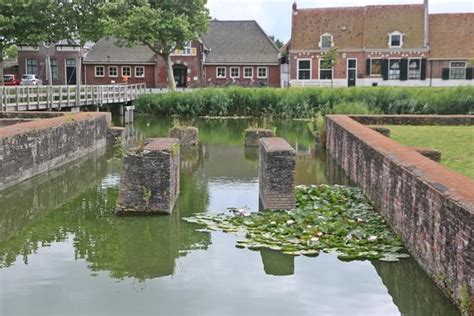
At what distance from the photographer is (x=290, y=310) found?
786cm

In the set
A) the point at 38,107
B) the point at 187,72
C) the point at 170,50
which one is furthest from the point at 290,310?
the point at 187,72

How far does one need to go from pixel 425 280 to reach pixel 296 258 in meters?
1.93

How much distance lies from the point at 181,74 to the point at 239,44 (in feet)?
20.3

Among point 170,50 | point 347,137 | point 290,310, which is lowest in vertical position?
point 290,310

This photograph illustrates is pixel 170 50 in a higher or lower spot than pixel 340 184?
higher

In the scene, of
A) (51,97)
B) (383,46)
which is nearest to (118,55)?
(383,46)

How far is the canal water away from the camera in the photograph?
796cm

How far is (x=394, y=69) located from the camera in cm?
5425

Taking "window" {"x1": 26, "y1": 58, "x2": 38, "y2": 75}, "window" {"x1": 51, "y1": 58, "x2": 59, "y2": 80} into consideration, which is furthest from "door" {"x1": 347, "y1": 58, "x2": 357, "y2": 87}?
"window" {"x1": 26, "y1": 58, "x2": 38, "y2": 75}

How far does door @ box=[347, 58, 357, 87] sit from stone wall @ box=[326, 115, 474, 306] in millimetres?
42386

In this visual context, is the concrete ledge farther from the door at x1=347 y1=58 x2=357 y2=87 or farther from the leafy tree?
the door at x1=347 y1=58 x2=357 y2=87

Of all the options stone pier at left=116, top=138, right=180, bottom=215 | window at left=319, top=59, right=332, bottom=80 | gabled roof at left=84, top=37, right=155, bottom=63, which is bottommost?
stone pier at left=116, top=138, right=180, bottom=215

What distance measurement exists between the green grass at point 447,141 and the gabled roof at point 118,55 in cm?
3907

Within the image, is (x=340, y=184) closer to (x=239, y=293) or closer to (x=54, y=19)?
(x=239, y=293)
